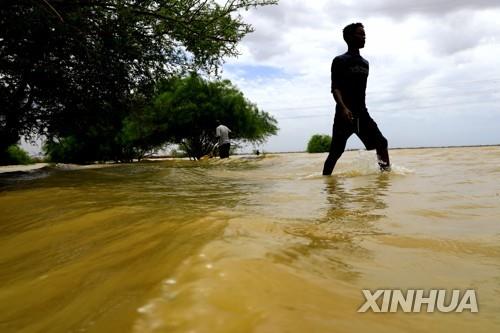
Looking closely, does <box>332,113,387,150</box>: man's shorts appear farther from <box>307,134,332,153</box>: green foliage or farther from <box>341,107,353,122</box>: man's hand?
<box>307,134,332,153</box>: green foliage

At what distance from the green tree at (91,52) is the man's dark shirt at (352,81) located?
10.1 feet

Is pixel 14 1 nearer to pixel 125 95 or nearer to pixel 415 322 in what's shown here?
pixel 125 95

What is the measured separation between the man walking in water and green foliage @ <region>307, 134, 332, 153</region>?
16447 millimetres

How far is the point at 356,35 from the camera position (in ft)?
18.3

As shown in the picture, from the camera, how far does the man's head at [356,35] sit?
558 cm

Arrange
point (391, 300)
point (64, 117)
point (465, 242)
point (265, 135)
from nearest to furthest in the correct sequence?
point (391, 300)
point (465, 242)
point (64, 117)
point (265, 135)

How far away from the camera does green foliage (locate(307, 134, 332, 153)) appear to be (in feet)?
72.5

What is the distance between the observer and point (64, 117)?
9.66 meters

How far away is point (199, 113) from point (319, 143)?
6.94 metres

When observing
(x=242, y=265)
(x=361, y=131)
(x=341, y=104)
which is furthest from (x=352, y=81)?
(x=242, y=265)

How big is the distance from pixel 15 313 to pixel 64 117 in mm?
9409

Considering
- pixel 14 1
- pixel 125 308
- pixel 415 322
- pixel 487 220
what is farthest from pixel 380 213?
pixel 14 1

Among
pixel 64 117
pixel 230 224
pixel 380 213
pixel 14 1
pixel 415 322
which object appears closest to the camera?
pixel 415 322

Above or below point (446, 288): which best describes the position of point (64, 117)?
above
